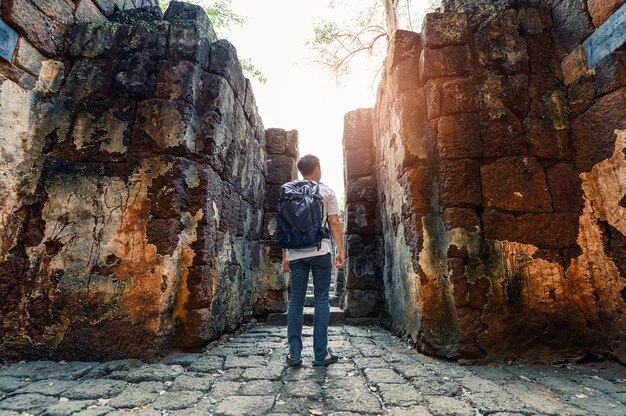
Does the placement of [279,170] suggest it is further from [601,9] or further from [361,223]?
[601,9]

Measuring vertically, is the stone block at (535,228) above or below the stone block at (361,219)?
below

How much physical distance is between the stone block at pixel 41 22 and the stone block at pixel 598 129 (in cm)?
478

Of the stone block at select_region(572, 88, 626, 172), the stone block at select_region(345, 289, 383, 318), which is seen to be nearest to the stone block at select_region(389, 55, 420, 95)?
the stone block at select_region(572, 88, 626, 172)

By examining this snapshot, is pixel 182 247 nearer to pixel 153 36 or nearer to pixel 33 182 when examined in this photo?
pixel 33 182

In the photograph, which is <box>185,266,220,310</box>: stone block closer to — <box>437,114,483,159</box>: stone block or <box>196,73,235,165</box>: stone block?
<box>196,73,235,165</box>: stone block

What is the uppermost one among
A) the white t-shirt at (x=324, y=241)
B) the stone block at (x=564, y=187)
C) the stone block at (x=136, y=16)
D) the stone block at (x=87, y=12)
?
the stone block at (x=136, y=16)

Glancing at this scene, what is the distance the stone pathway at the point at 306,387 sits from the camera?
1.72 meters

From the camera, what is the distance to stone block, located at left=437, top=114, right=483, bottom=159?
9.84ft

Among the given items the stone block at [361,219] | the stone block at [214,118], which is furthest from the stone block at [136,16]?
the stone block at [361,219]

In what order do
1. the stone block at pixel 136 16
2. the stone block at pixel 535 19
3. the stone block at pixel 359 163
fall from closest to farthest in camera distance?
the stone block at pixel 535 19, the stone block at pixel 136 16, the stone block at pixel 359 163

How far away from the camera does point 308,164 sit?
10.00 ft

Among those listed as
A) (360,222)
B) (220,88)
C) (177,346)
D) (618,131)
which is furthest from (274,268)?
(618,131)

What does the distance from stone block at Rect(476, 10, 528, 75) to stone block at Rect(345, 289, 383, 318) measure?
10.4ft

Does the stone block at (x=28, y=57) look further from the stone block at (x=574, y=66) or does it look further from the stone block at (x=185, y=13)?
the stone block at (x=574, y=66)
